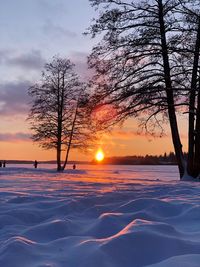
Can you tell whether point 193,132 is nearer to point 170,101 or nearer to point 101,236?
point 170,101

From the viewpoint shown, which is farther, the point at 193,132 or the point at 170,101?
A: the point at 193,132

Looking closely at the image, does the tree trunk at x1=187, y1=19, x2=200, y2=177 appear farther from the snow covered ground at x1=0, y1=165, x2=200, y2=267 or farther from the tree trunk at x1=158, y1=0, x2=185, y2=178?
the snow covered ground at x1=0, y1=165, x2=200, y2=267

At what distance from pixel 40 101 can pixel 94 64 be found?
20698mm

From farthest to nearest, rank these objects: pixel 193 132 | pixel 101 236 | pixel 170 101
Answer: pixel 193 132 → pixel 170 101 → pixel 101 236

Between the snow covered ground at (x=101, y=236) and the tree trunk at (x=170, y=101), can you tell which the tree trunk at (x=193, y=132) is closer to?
the tree trunk at (x=170, y=101)

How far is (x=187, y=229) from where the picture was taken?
4480 millimetres

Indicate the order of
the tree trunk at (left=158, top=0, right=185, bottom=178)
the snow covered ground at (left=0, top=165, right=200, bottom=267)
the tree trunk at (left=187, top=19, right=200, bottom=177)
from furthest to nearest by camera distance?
the tree trunk at (left=158, top=0, right=185, bottom=178)
the tree trunk at (left=187, top=19, right=200, bottom=177)
the snow covered ground at (left=0, top=165, right=200, bottom=267)

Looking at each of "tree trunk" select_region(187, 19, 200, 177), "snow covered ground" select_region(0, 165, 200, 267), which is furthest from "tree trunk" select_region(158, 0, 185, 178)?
"snow covered ground" select_region(0, 165, 200, 267)

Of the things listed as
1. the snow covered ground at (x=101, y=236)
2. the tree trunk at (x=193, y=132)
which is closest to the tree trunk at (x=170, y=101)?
the tree trunk at (x=193, y=132)

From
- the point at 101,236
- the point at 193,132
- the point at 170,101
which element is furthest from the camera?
the point at 193,132

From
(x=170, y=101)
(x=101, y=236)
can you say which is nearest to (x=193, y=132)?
(x=170, y=101)

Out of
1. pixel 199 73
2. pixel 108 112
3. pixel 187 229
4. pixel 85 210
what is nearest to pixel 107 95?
pixel 108 112

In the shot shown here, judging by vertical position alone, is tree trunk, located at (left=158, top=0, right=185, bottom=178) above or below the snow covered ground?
above

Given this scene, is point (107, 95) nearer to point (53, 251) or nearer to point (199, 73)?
point (199, 73)
